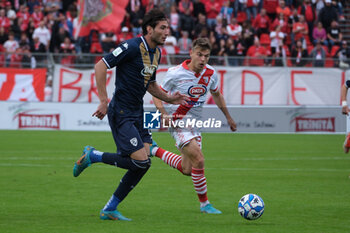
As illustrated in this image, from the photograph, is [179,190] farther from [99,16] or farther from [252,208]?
[99,16]

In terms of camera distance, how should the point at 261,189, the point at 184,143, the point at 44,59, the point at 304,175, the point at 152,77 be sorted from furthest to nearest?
the point at 44,59 < the point at 304,175 < the point at 261,189 < the point at 184,143 < the point at 152,77

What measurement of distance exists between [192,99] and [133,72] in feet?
5.96

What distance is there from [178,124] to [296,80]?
14902mm

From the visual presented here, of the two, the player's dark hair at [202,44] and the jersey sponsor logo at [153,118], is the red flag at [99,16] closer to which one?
the jersey sponsor logo at [153,118]

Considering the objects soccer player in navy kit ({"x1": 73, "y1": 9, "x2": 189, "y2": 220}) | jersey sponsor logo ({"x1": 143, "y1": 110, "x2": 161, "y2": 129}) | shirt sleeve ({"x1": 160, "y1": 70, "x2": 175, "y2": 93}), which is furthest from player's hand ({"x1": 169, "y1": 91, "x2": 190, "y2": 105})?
jersey sponsor logo ({"x1": 143, "y1": 110, "x2": 161, "y2": 129})

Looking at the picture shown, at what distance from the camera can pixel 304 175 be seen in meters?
12.7

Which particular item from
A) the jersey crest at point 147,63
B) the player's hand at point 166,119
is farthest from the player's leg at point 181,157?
the jersey crest at point 147,63

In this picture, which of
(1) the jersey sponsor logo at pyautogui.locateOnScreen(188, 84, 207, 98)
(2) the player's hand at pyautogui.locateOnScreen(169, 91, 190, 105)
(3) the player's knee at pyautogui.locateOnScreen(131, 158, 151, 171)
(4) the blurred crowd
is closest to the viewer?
(3) the player's knee at pyautogui.locateOnScreen(131, 158, 151, 171)

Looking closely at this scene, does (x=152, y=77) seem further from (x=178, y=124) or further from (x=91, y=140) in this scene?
(x=91, y=140)

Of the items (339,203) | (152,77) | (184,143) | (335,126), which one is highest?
(152,77)

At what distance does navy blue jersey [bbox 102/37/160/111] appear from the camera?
749cm

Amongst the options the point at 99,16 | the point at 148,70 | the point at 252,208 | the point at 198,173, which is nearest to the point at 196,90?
the point at 198,173

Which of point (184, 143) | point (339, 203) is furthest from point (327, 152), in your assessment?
point (184, 143)

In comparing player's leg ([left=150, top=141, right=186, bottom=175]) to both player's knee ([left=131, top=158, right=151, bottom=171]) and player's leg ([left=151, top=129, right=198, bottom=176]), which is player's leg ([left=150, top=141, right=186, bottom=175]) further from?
player's knee ([left=131, top=158, right=151, bottom=171])
